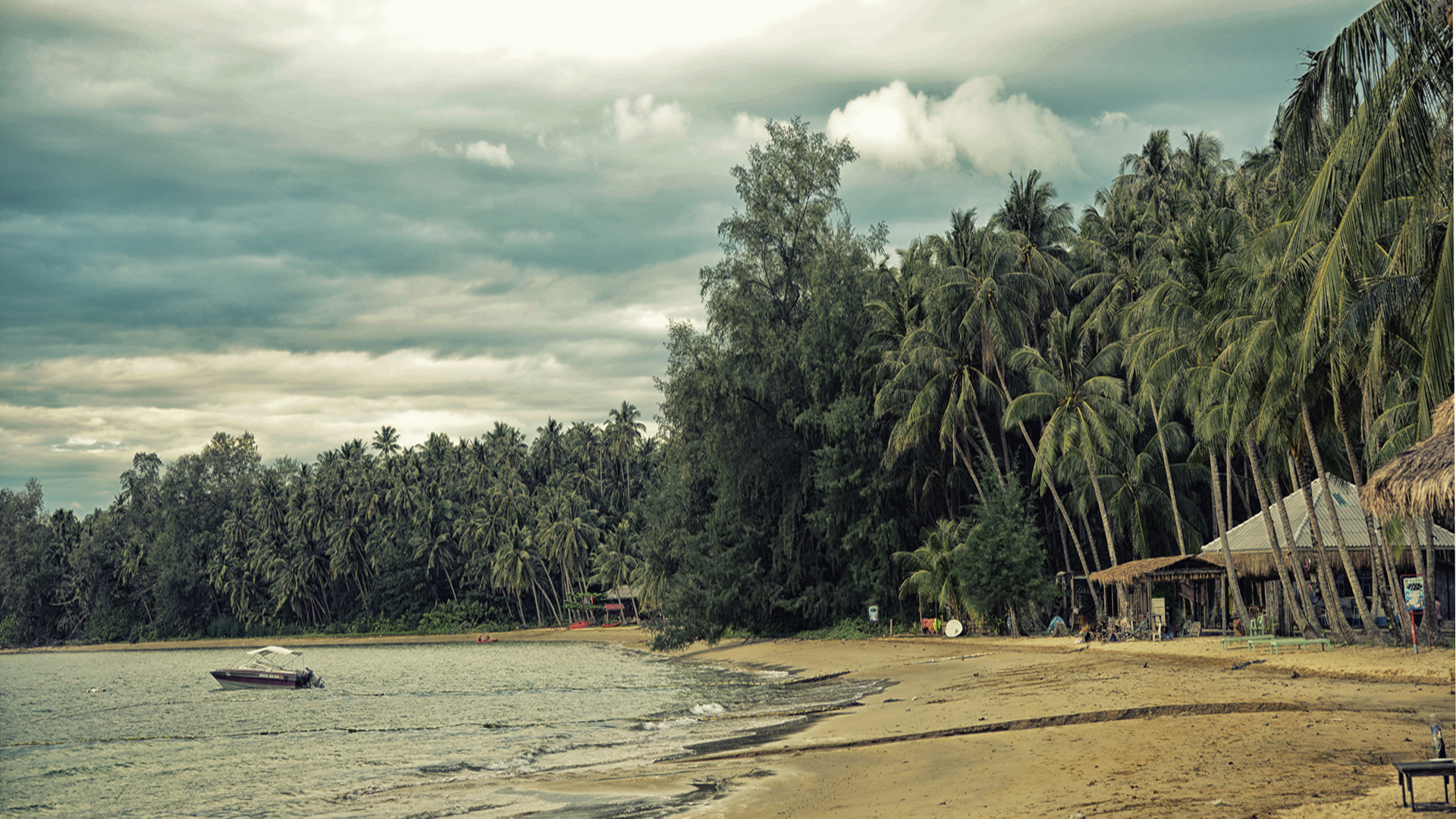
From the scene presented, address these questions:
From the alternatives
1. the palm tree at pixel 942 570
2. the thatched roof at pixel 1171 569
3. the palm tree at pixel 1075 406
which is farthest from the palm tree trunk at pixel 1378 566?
the palm tree at pixel 942 570

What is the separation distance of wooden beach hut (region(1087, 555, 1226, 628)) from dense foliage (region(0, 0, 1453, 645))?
1.55 metres

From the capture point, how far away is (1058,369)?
35.4 m

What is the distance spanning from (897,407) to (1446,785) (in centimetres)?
3434

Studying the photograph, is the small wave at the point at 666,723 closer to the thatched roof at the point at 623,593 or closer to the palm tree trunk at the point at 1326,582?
the palm tree trunk at the point at 1326,582

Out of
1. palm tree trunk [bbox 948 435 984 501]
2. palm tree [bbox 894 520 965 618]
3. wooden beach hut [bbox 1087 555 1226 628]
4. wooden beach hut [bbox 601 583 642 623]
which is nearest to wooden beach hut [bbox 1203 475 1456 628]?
wooden beach hut [bbox 1087 555 1226 628]

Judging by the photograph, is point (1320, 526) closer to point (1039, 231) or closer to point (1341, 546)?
point (1341, 546)

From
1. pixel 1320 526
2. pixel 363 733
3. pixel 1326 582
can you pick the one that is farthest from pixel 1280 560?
pixel 363 733

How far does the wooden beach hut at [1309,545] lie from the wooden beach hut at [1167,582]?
0.76 m

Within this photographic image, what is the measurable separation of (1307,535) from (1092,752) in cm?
1998

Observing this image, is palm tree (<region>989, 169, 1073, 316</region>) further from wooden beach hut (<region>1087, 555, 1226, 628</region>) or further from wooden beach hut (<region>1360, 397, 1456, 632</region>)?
wooden beach hut (<region>1360, 397, 1456, 632</region>)

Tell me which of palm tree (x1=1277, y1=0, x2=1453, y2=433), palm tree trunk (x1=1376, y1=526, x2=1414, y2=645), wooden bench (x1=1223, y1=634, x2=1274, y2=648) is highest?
palm tree (x1=1277, y1=0, x2=1453, y2=433)

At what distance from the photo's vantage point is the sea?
17.6 m

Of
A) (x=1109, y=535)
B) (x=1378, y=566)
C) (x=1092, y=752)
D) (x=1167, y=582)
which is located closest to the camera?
(x=1092, y=752)

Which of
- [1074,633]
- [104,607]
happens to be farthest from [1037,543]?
[104,607]
